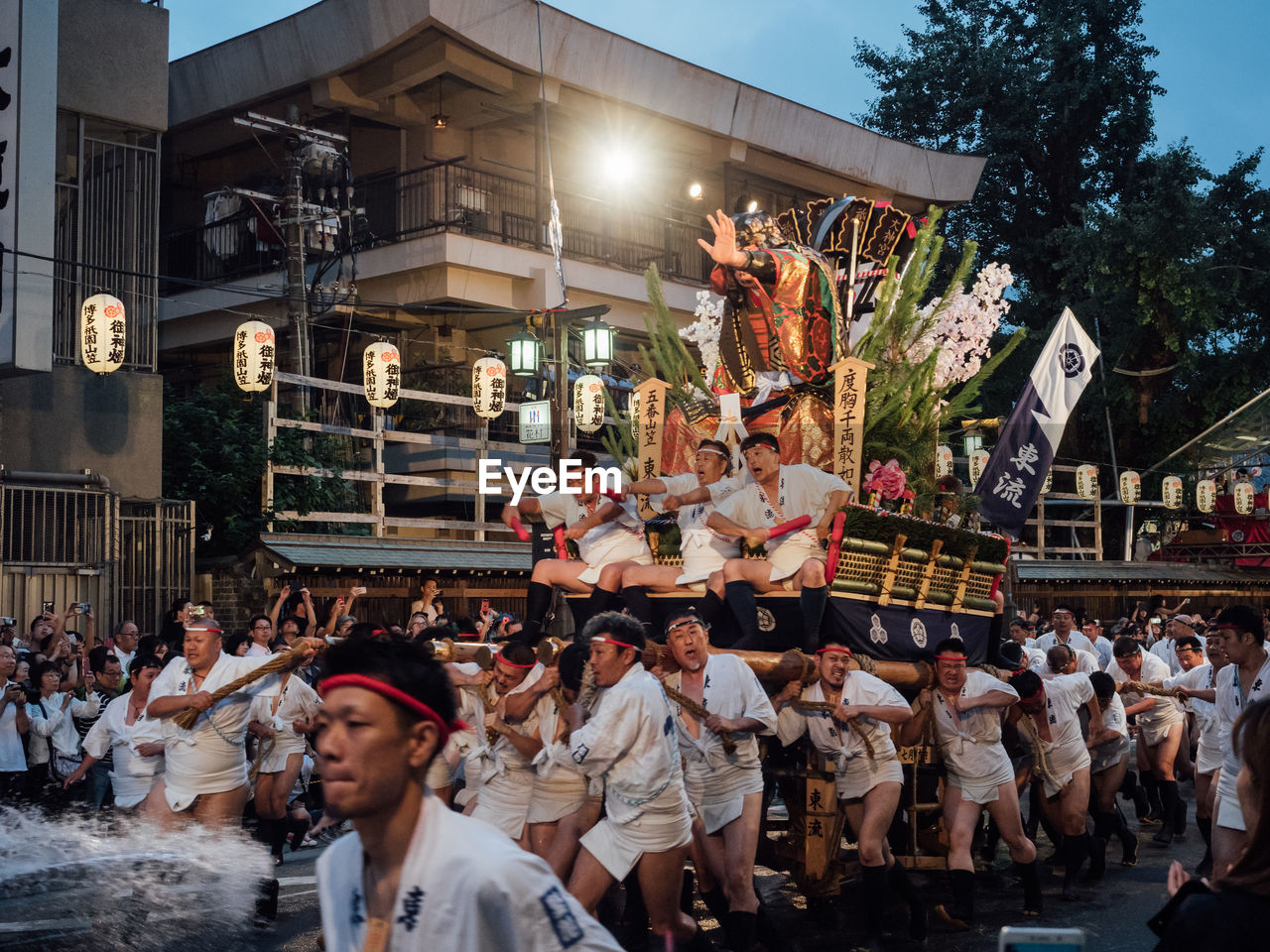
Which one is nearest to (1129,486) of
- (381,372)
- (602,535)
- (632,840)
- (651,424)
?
(381,372)

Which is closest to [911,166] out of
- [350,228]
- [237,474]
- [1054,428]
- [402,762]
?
[350,228]

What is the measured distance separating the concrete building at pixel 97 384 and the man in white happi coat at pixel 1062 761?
34.3 ft

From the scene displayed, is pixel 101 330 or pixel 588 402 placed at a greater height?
pixel 101 330

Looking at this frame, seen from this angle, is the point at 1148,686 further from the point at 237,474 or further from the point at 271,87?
the point at 271,87

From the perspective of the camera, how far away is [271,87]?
74.2 feet

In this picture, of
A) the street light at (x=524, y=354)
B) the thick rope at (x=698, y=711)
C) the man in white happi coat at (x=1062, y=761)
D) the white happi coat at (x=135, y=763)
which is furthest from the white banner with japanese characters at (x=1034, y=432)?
the street light at (x=524, y=354)

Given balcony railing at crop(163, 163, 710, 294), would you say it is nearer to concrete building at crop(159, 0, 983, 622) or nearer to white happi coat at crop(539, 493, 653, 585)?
concrete building at crop(159, 0, 983, 622)

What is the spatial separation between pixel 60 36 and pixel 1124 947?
15431 millimetres

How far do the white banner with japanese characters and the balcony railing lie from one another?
39.3ft

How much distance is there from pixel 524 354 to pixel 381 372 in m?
1.98

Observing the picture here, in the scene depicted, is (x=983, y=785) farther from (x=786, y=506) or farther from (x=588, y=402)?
(x=588, y=402)

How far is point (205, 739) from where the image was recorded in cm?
759

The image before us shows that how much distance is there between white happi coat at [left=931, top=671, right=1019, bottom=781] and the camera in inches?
334

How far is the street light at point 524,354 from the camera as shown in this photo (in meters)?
18.9
